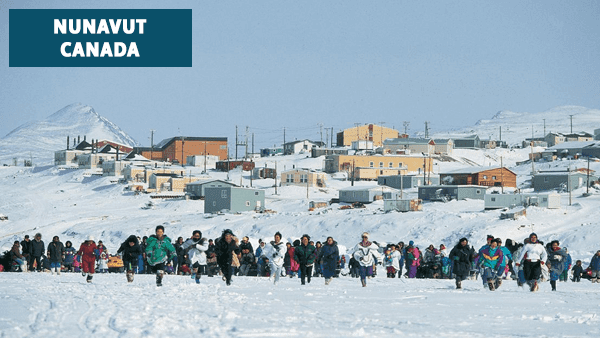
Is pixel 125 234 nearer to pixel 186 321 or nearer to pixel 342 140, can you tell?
pixel 186 321

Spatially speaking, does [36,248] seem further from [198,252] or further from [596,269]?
[596,269]

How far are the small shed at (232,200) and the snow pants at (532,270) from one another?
158 ft

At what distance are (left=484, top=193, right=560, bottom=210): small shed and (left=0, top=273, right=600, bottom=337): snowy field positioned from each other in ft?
129

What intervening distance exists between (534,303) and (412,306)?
2.17 metres

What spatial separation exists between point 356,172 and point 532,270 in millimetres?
75058

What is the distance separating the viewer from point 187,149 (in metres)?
114

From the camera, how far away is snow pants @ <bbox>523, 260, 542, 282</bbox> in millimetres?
17062

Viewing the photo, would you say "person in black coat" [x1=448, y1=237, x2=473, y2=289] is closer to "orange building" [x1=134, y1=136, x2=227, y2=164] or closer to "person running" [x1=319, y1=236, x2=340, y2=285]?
"person running" [x1=319, y1=236, x2=340, y2=285]

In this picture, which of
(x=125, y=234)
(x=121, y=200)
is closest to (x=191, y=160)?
(x=121, y=200)

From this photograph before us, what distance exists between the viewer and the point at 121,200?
75875 millimetres

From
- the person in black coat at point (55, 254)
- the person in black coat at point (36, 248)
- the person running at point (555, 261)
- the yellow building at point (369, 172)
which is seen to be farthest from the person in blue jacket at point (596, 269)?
the yellow building at point (369, 172)

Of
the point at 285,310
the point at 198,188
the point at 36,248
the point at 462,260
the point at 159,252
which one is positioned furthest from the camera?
the point at 198,188

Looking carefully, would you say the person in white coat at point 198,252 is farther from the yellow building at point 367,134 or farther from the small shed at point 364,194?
the yellow building at point 367,134

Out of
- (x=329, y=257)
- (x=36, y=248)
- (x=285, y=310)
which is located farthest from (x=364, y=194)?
(x=285, y=310)
